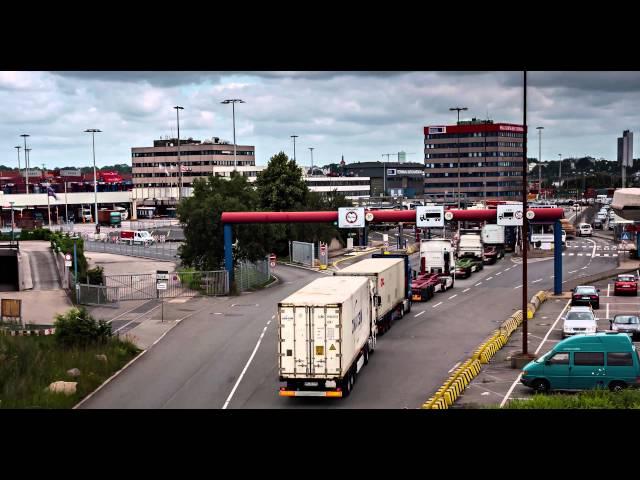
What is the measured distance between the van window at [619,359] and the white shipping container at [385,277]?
11.7 m

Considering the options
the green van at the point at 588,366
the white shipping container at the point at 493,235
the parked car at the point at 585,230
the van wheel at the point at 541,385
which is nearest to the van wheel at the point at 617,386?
the green van at the point at 588,366

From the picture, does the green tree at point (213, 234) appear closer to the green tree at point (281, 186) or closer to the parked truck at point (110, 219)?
the green tree at point (281, 186)

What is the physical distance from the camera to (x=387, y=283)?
→ 37.8 m

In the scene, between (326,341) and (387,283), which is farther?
(387,283)

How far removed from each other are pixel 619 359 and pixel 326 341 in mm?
9274

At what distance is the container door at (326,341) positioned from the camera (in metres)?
24.7

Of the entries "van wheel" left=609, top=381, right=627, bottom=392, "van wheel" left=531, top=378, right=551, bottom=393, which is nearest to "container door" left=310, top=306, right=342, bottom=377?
"van wheel" left=531, top=378, right=551, bottom=393

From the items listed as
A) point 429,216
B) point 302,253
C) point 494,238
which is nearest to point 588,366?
point 429,216

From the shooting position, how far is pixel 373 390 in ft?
87.2

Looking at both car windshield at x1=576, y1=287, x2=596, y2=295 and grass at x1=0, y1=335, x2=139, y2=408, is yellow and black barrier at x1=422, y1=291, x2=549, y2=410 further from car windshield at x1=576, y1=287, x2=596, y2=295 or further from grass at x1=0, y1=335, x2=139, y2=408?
grass at x1=0, y1=335, x2=139, y2=408

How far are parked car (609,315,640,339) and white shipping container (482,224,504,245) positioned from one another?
45.4m

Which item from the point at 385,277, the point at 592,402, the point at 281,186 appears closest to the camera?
the point at 592,402

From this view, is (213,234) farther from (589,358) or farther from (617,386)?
(617,386)
